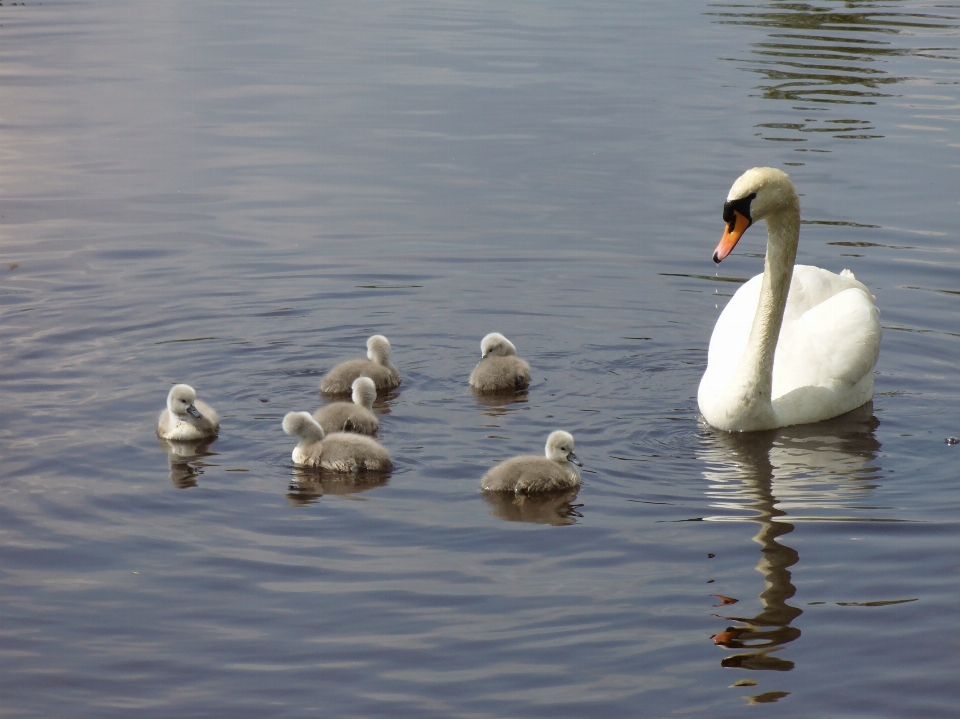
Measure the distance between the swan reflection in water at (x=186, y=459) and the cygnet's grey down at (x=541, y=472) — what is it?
1.76 meters

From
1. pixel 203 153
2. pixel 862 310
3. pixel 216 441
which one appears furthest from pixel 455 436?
pixel 203 153

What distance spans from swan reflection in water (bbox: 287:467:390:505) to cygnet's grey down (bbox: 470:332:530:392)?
68.3 inches

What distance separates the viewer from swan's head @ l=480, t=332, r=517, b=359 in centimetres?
1065

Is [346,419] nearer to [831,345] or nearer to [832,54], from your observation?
[831,345]

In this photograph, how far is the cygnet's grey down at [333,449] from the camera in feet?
28.6

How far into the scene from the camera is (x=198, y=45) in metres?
27.5

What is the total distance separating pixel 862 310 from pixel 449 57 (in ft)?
52.5

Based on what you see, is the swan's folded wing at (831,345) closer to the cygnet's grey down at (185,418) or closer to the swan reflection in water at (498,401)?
the swan reflection in water at (498,401)

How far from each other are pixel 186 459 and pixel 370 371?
180cm

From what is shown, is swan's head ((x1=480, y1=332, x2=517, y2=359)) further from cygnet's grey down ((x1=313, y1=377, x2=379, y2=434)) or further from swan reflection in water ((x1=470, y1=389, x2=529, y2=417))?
cygnet's grey down ((x1=313, y1=377, x2=379, y2=434))

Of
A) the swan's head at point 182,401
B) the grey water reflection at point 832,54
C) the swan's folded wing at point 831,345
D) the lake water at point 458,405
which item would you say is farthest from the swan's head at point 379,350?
the grey water reflection at point 832,54

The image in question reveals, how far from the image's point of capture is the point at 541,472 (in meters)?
8.37

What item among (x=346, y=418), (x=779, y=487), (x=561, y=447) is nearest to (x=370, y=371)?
(x=346, y=418)

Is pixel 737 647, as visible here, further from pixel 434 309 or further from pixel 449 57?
pixel 449 57
